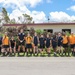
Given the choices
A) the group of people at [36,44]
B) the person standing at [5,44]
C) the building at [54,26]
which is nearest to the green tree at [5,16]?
the building at [54,26]

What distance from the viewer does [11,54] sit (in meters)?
19.4

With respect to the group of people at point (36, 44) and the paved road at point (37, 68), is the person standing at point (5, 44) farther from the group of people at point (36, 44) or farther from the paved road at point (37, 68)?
the paved road at point (37, 68)

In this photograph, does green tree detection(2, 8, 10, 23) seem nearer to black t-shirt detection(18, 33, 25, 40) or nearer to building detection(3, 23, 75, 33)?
building detection(3, 23, 75, 33)

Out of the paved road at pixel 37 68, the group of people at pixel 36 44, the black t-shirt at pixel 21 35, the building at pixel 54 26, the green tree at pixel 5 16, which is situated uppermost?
the green tree at pixel 5 16

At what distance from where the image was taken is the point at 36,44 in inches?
766

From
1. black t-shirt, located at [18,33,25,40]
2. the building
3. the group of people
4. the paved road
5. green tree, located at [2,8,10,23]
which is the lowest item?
the paved road

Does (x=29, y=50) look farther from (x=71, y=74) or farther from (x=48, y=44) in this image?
(x=71, y=74)

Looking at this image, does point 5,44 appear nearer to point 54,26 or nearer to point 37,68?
point 37,68

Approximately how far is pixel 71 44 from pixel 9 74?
1004 cm

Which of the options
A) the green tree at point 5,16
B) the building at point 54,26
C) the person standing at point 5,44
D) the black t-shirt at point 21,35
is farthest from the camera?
the green tree at point 5,16

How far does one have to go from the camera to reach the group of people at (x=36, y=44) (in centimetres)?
1942

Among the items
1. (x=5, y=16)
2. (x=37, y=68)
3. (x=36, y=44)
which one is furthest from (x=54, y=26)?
(x=5, y=16)

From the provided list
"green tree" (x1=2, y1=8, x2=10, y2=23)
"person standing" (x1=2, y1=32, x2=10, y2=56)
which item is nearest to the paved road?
"person standing" (x1=2, y1=32, x2=10, y2=56)

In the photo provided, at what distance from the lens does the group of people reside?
63.7ft
